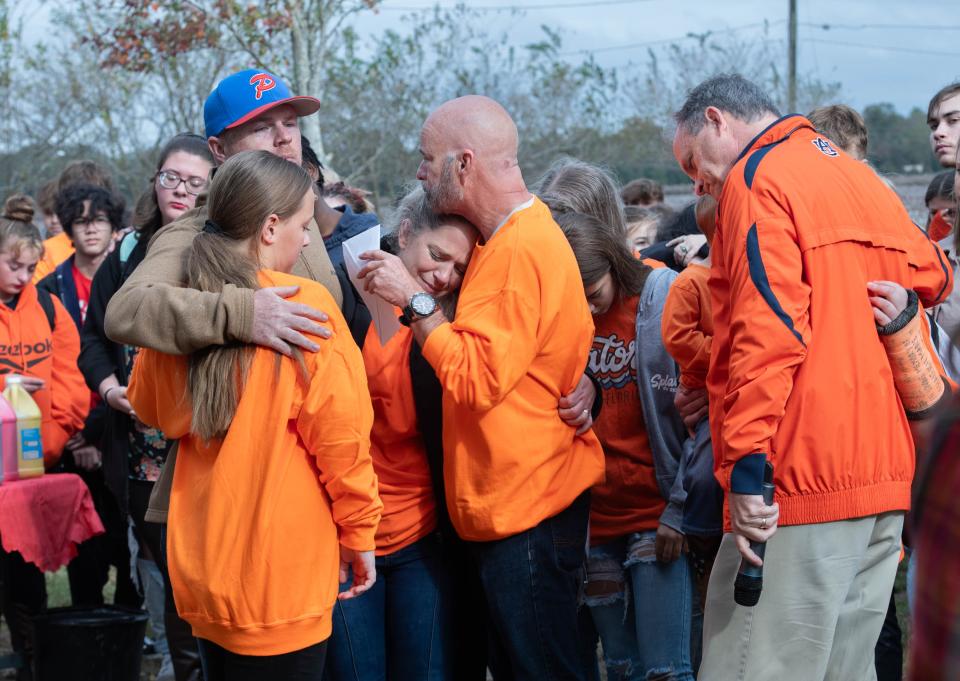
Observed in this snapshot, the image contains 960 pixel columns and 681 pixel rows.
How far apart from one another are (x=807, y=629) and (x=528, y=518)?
80 centimetres

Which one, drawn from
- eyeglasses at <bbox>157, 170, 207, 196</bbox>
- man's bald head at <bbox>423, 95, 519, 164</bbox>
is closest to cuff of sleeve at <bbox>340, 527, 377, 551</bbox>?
man's bald head at <bbox>423, 95, 519, 164</bbox>

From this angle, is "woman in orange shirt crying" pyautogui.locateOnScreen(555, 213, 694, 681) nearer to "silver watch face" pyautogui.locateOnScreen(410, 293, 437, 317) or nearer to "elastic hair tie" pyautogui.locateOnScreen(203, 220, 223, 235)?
"silver watch face" pyautogui.locateOnScreen(410, 293, 437, 317)

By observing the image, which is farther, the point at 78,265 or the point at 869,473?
the point at 78,265

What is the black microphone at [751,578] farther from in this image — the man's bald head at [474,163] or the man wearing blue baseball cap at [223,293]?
the man wearing blue baseball cap at [223,293]

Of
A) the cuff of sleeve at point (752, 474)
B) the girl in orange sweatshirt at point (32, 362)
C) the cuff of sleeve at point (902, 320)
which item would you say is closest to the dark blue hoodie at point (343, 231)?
the cuff of sleeve at point (752, 474)

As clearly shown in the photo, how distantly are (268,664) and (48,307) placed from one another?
348cm

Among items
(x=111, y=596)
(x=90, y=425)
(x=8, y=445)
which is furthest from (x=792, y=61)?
(x=8, y=445)

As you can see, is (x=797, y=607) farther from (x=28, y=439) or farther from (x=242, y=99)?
(x=28, y=439)

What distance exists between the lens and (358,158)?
19.3 m

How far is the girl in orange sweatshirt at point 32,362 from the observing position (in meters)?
5.34

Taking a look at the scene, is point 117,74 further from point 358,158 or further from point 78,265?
point 78,265

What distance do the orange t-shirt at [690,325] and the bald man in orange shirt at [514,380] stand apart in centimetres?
39

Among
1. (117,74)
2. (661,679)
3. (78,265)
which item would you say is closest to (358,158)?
(117,74)

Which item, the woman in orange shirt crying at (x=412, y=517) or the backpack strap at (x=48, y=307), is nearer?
the woman in orange shirt crying at (x=412, y=517)
